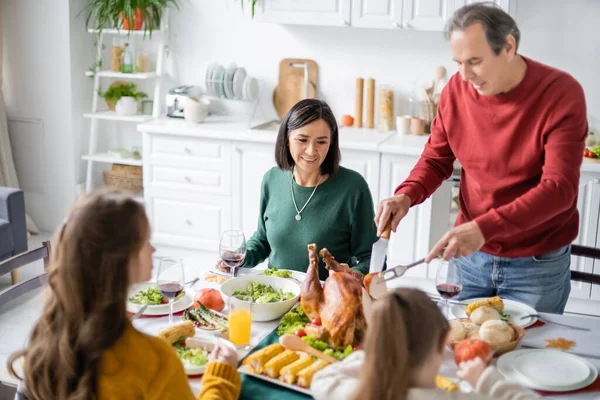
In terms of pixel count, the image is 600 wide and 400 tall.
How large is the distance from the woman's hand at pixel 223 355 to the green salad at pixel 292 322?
232 millimetres

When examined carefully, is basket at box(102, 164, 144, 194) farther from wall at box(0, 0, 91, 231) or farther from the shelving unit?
wall at box(0, 0, 91, 231)

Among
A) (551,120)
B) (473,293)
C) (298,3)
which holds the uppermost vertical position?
(298,3)

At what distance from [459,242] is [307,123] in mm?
812

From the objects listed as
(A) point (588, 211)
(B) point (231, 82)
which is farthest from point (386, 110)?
(A) point (588, 211)

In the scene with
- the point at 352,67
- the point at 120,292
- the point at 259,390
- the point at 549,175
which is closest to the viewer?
the point at 120,292

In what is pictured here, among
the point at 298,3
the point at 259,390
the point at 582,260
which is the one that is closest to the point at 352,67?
the point at 298,3

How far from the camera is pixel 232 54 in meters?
4.84

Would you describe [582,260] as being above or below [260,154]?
below

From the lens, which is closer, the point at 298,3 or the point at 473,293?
the point at 473,293

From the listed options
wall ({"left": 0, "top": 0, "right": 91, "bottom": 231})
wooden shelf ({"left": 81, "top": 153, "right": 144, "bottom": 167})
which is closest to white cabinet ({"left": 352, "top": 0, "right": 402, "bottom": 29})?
wooden shelf ({"left": 81, "top": 153, "right": 144, "bottom": 167})

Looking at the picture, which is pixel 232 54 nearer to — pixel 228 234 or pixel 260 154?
pixel 260 154

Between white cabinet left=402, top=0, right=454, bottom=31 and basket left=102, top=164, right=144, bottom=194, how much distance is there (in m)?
2.00

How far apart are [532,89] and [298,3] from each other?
2.38 m

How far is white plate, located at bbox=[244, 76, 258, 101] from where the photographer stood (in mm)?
4609
